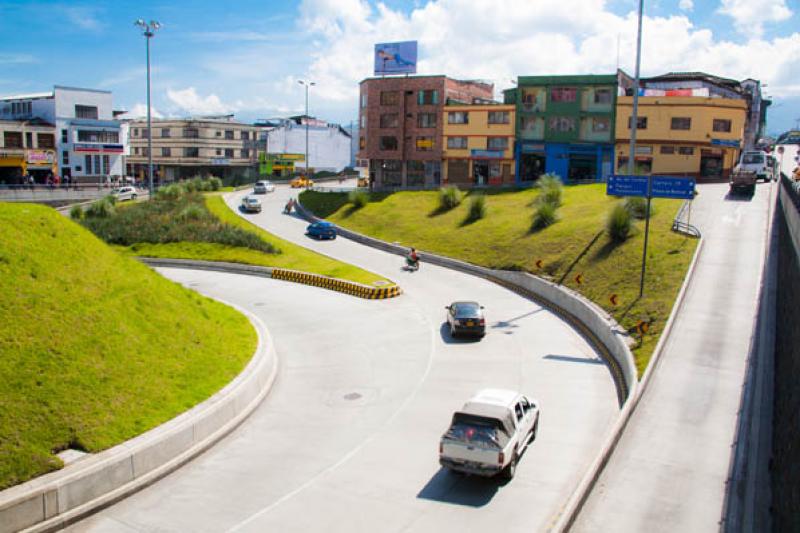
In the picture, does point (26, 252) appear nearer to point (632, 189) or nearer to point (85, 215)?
point (632, 189)

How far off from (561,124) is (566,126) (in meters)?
0.56

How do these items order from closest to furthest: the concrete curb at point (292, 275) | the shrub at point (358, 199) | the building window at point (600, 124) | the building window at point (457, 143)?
the concrete curb at point (292, 275) → the shrub at point (358, 199) → the building window at point (600, 124) → the building window at point (457, 143)

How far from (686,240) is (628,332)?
12369mm

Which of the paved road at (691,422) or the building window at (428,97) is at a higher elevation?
the building window at (428,97)

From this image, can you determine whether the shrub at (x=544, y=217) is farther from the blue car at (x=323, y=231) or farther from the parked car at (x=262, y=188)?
the parked car at (x=262, y=188)

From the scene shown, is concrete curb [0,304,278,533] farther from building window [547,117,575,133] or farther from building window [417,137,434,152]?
building window [417,137,434,152]

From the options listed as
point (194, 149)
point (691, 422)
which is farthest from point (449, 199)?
point (194, 149)

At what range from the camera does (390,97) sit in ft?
253

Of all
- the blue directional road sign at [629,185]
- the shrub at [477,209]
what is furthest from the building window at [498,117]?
the blue directional road sign at [629,185]

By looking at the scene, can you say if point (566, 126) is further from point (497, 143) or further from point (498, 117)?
point (497, 143)

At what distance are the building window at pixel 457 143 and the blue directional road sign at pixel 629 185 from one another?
4093 cm

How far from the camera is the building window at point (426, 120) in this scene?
75.2 metres

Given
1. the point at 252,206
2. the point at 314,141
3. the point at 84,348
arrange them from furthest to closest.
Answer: the point at 314,141
the point at 252,206
the point at 84,348

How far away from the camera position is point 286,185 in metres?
93.6
